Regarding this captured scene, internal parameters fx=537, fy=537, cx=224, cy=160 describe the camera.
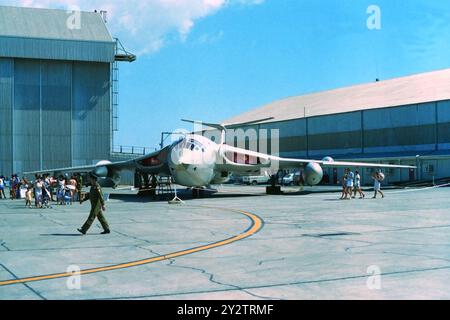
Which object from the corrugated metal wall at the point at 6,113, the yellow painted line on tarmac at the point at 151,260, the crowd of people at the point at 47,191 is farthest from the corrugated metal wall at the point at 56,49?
the yellow painted line on tarmac at the point at 151,260

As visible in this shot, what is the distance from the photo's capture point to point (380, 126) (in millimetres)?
57062

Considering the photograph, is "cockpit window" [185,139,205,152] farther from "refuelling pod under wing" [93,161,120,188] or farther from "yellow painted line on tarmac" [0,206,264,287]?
"yellow painted line on tarmac" [0,206,264,287]

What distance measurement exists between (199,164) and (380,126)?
32916 mm

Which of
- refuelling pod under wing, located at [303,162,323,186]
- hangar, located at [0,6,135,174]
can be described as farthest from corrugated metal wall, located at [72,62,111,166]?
refuelling pod under wing, located at [303,162,323,186]

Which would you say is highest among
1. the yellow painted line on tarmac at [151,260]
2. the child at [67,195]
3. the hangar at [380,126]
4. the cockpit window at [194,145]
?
the hangar at [380,126]

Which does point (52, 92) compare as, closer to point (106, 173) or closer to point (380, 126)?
point (106, 173)

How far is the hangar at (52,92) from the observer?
52.6 m

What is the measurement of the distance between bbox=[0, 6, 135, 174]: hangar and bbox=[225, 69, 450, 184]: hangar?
78.7ft

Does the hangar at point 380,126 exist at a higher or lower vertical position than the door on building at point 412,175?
higher

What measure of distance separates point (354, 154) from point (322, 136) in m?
5.65

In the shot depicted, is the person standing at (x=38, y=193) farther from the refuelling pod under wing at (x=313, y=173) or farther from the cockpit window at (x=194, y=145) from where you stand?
the refuelling pod under wing at (x=313, y=173)

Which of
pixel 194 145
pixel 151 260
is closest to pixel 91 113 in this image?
pixel 194 145

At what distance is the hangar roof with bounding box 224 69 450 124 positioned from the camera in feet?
196

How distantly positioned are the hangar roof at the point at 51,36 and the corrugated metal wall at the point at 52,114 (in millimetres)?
1141
